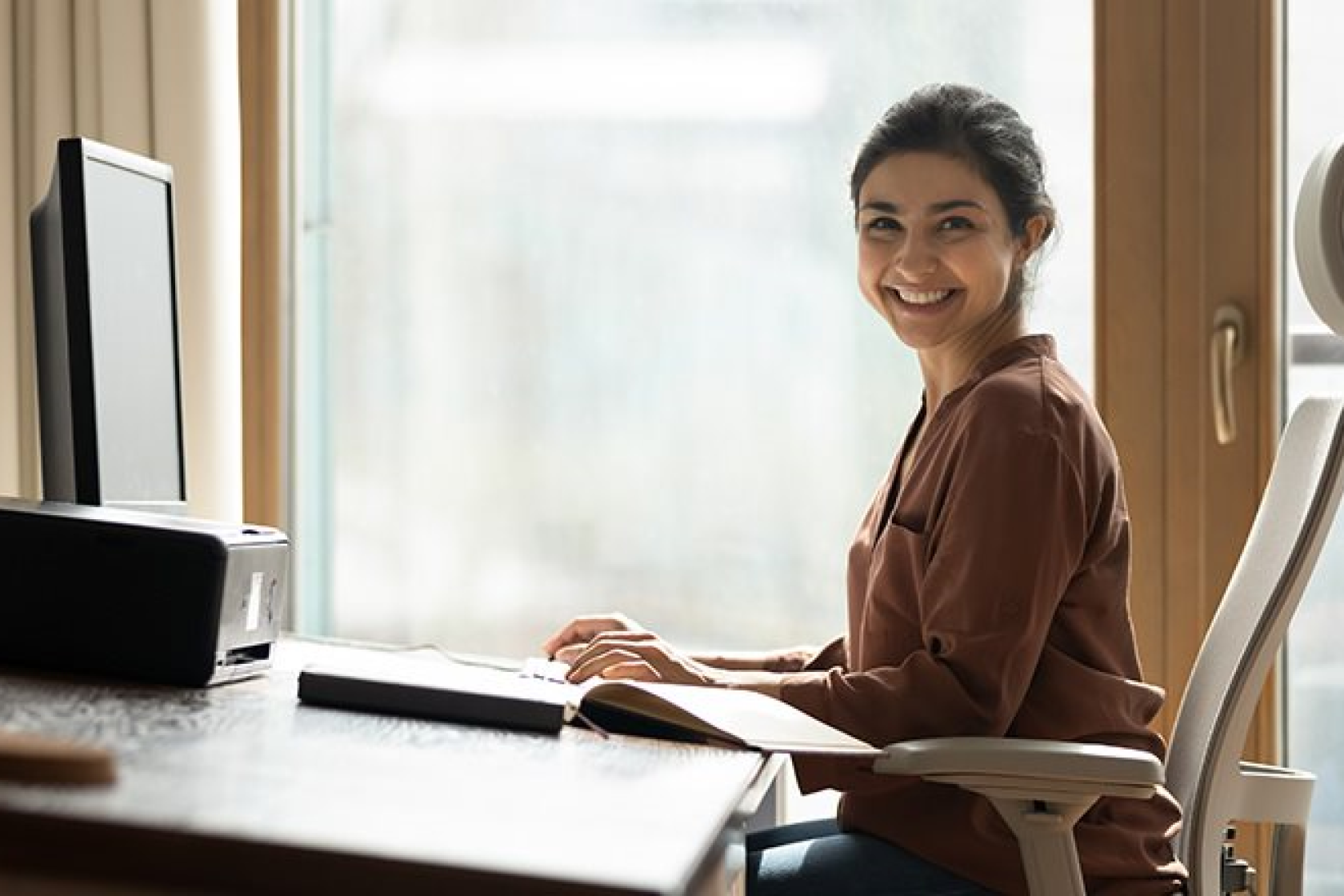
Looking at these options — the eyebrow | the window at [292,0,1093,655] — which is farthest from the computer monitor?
the window at [292,0,1093,655]

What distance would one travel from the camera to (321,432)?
2861 millimetres

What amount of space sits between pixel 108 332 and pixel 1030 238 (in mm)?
956

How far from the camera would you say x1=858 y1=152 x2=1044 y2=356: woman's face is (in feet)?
6.04

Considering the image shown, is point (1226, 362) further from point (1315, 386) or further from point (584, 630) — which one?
point (584, 630)

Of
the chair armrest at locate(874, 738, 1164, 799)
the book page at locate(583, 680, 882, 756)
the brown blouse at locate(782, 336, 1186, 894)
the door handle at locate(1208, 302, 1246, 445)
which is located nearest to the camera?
the book page at locate(583, 680, 882, 756)

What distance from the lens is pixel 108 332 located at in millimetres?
1562

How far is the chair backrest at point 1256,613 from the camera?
157 cm

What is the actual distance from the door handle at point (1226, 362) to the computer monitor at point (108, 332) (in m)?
1.39

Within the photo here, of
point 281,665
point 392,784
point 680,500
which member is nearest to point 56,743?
point 392,784

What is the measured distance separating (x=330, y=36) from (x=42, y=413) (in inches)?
51.3

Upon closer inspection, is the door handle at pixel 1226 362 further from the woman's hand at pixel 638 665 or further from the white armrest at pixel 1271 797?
the woman's hand at pixel 638 665

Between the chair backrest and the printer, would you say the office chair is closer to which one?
the chair backrest

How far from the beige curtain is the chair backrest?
5.15ft

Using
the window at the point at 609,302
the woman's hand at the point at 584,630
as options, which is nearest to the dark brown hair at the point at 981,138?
the woman's hand at the point at 584,630
